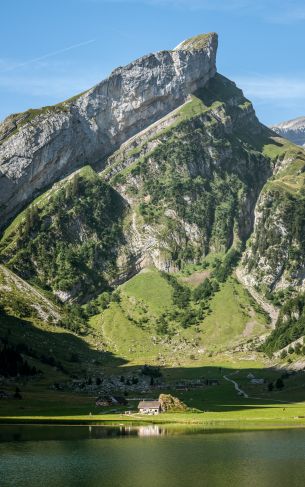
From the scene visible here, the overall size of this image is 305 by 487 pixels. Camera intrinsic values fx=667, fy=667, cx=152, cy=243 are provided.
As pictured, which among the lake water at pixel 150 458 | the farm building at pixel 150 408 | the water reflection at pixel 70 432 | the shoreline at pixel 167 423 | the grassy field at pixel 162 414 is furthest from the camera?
the farm building at pixel 150 408

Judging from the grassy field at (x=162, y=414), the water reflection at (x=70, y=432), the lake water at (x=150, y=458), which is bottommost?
the lake water at (x=150, y=458)

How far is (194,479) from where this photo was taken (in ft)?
275

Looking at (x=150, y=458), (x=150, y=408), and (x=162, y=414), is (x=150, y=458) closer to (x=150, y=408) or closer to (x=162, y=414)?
(x=162, y=414)

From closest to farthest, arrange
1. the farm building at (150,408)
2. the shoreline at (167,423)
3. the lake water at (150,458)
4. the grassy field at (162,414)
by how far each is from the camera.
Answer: the lake water at (150,458) < the shoreline at (167,423) < the grassy field at (162,414) < the farm building at (150,408)

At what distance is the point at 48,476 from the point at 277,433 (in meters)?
56.1

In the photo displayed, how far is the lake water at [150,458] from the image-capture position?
274 ft

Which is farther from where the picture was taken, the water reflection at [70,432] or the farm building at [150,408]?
the farm building at [150,408]

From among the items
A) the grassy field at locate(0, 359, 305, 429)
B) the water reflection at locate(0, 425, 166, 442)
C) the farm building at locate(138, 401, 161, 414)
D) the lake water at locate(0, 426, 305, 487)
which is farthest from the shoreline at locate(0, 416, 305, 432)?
the farm building at locate(138, 401, 161, 414)

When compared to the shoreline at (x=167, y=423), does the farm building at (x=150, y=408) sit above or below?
above

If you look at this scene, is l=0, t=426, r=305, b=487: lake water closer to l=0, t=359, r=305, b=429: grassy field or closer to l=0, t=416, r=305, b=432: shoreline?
l=0, t=416, r=305, b=432: shoreline

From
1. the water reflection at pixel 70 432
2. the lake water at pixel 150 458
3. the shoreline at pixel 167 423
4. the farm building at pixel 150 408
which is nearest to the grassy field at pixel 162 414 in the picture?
the shoreline at pixel 167 423

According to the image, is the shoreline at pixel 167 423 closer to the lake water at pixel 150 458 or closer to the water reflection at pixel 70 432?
the water reflection at pixel 70 432

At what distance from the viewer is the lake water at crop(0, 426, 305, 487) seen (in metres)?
83.4

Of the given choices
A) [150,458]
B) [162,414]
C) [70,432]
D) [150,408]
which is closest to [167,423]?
[162,414]
